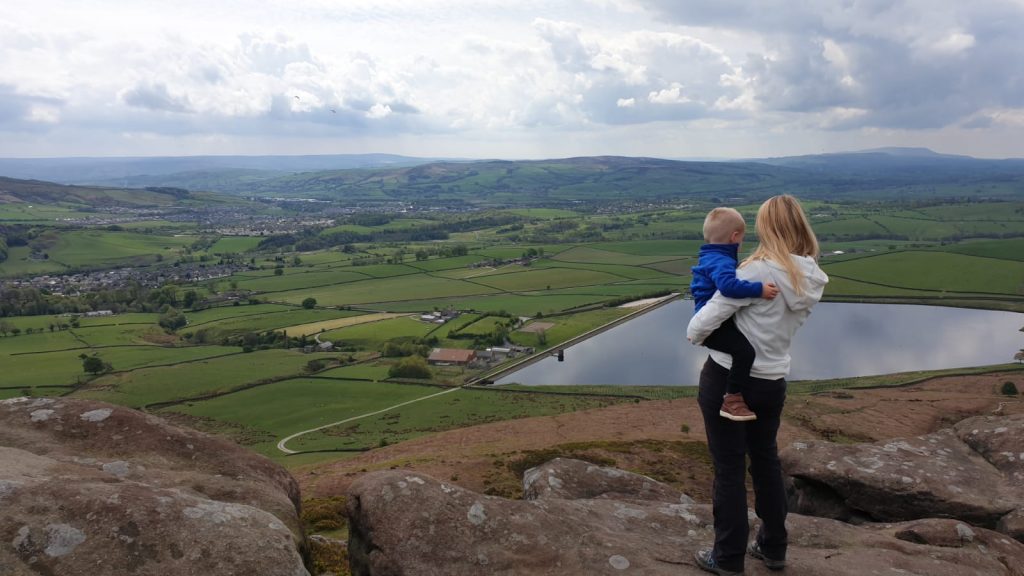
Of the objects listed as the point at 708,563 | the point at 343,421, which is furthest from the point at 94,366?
the point at 708,563

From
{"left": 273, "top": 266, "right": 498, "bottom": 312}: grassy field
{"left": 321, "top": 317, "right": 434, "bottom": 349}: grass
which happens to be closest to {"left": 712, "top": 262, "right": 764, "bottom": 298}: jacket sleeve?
{"left": 321, "top": 317, "right": 434, "bottom": 349}: grass

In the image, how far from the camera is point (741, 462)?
824 centimetres

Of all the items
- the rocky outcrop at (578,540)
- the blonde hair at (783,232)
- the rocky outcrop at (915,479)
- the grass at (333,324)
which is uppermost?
the blonde hair at (783,232)

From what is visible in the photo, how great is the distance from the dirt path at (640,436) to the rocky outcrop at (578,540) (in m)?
8.92

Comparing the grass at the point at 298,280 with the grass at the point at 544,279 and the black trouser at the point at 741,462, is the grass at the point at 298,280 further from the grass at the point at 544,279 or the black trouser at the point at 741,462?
the black trouser at the point at 741,462

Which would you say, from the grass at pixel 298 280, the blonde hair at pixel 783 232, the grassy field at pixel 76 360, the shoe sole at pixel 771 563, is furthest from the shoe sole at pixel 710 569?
→ the grass at pixel 298 280

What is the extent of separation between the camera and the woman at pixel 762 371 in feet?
24.9

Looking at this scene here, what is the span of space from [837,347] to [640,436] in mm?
57997

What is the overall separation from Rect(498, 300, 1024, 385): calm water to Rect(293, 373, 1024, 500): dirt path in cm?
2433

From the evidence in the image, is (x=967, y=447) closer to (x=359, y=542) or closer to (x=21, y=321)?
(x=359, y=542)

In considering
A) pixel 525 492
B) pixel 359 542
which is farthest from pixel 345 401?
pixel 359 542

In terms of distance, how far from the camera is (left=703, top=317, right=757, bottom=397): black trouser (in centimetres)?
762

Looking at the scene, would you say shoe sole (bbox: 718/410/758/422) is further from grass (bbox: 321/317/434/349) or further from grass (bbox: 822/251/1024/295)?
grass (bbox: 822/251/1024/295)

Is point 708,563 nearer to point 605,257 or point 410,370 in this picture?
point 410,370
